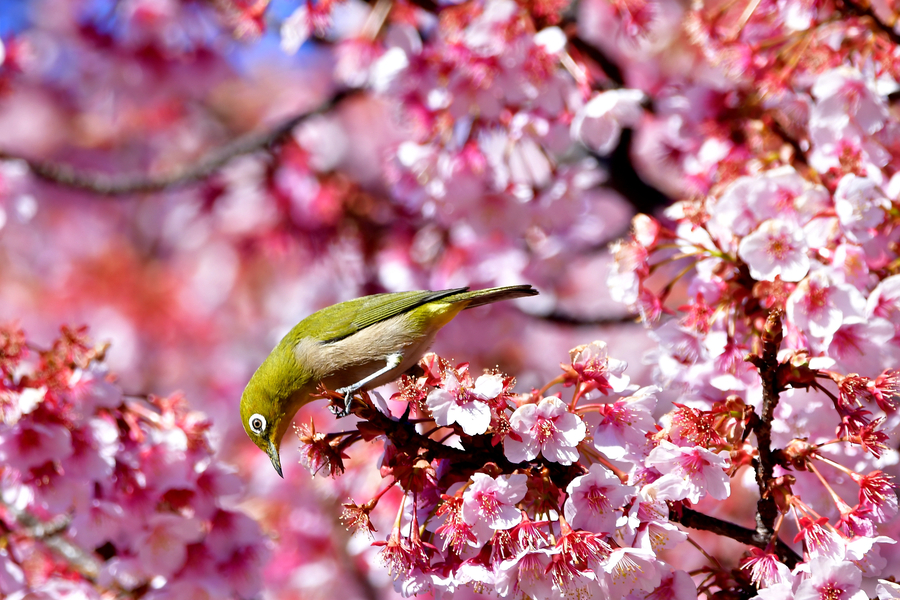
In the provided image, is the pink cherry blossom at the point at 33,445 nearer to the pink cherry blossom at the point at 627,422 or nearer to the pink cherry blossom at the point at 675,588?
the pink cherry blossom at the point at 627,422

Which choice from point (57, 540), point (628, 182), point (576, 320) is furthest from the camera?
point (576, 320)

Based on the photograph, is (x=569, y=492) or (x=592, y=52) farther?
(x=592, y=52)

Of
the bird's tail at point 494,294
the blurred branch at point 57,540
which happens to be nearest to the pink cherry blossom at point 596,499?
the bird's tail at point 494,294

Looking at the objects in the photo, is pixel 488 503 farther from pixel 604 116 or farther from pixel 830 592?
pixel 604 116

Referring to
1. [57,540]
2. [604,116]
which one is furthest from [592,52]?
[57,540]

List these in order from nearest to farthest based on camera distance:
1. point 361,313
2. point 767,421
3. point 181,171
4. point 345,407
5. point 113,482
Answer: point 767,421
point 345,407
point 113,482
point 361,313
point 181,171

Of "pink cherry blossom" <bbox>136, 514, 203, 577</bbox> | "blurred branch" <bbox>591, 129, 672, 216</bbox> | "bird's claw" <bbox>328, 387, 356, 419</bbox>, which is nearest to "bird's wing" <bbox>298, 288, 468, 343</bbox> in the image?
"bird's claw" <bbox>328, 387, 356, 419</bbox>

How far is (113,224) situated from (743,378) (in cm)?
918

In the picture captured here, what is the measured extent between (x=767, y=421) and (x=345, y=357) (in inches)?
56.1

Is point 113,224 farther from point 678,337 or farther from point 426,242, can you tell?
point 678,337

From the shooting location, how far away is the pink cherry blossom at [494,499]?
178 cm

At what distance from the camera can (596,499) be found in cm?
182

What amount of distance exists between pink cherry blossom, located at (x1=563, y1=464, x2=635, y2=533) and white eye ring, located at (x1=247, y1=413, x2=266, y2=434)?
1292 millimetres

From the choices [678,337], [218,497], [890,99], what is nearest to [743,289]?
[678,337]
